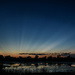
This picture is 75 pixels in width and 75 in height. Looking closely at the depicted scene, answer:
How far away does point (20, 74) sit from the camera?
74.7 feet

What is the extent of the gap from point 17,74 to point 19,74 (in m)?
0.46

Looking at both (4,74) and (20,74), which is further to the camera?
(20,74)

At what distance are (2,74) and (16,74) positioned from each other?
2.76m

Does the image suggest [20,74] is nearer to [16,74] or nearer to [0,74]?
[16,74]

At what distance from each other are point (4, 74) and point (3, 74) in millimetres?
280

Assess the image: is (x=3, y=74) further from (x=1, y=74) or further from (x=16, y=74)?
(x=16, y=74)

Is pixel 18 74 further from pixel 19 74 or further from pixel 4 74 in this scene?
pixel 4 74

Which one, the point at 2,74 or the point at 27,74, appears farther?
the point at 27,74

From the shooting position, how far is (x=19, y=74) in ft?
75.0

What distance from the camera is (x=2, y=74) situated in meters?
21.5

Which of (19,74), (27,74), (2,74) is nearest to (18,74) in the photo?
(19,74)

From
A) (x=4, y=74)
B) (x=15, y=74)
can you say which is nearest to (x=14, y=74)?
(x=15, y=74)

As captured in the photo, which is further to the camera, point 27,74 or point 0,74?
point 27,74

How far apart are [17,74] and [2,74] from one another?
2.97 metres
